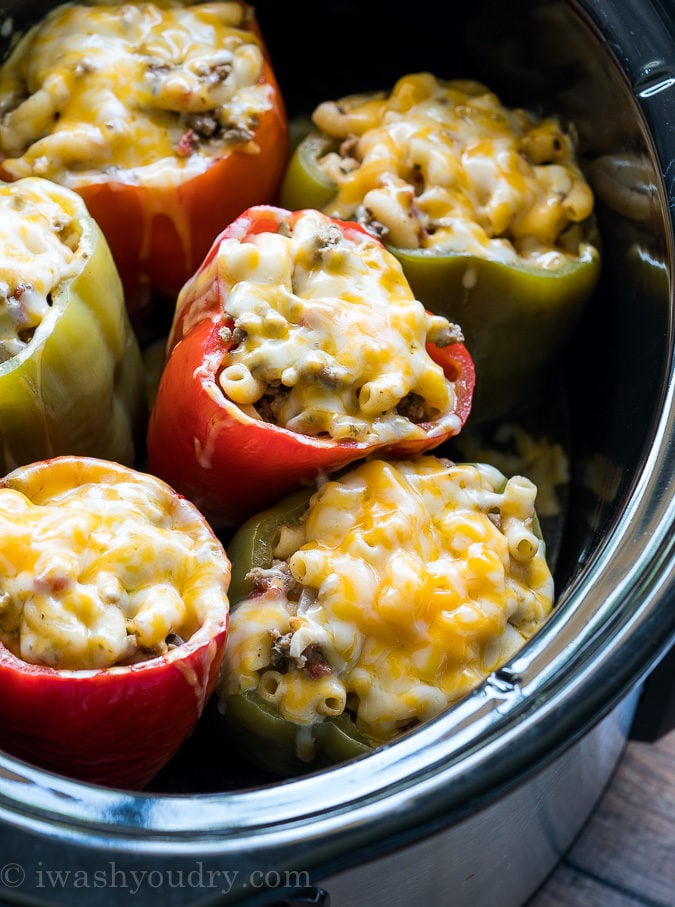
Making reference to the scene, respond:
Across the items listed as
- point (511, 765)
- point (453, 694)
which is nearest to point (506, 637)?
point (453, 694)

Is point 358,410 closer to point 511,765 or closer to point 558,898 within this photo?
point 511,765

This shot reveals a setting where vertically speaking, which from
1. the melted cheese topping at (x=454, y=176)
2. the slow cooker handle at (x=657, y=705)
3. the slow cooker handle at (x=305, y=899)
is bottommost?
the slow cooker handle at (x=657, y=705)

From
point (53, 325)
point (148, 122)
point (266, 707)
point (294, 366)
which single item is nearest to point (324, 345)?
point (294, 366)

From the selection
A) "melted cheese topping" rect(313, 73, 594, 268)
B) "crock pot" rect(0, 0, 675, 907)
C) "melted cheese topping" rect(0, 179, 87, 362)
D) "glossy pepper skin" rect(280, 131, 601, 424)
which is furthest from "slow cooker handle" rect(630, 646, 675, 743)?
"melted cheese topping" rect(0, 179, 87, 362)

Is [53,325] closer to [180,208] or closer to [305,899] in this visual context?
[180,208]

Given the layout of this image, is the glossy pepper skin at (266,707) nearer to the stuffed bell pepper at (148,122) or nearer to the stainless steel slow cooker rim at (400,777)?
the stainless steel slow cooker rim at (400,777)

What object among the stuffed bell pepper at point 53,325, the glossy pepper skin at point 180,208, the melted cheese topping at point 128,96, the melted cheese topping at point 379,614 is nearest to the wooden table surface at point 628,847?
the melted cheese topping at point 379,614

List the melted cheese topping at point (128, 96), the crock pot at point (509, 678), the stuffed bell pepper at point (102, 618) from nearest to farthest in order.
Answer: the crock pot at point (509, 678)
the stuffed bell pepper at point (102, 618)
the melted cheese topping at point (128, 96)

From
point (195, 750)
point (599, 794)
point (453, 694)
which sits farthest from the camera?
point (599, 794)
